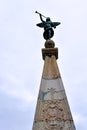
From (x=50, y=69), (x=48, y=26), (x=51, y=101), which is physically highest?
(x=48, y=26)

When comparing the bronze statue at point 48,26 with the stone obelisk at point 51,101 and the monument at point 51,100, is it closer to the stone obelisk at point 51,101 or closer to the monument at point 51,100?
the monument at point 51,100

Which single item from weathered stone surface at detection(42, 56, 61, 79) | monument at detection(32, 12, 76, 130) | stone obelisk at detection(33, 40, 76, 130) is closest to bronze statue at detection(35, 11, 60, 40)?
monument at detection(32, 12, 76, 130)

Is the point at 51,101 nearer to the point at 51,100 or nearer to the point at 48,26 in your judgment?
the point at 51,100

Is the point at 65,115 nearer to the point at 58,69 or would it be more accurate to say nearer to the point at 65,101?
the point at 65,101

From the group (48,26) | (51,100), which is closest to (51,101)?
(51,100)

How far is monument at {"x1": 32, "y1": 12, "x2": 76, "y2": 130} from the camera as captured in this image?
451 inches

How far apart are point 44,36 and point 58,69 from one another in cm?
165

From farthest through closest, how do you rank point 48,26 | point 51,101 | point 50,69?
point 48,26, point 50,69, point 51,101

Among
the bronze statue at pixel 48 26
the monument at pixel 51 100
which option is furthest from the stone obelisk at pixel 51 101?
the bronze statue at pixel 48 26

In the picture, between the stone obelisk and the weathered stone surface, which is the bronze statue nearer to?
the stone obelisk

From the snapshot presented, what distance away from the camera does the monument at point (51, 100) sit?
37.6ft

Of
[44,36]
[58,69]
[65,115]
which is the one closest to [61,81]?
[58,69]

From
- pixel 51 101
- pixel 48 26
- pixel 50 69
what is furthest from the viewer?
pixel 48 26

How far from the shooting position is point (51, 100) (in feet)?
39.2
